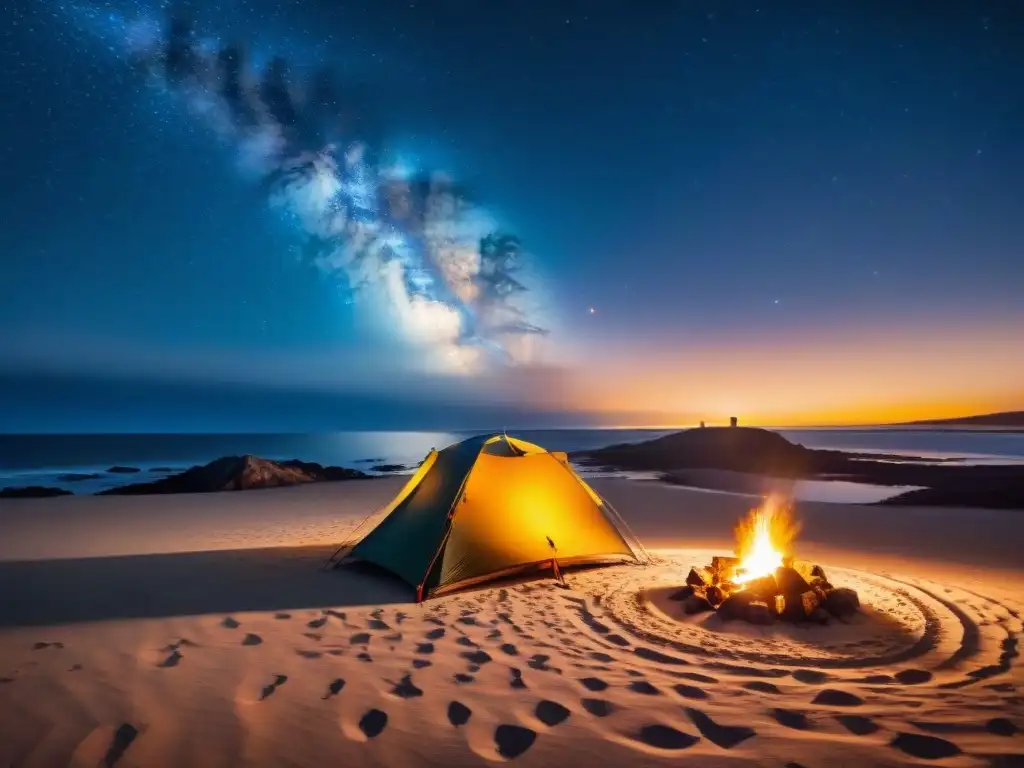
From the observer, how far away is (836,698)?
15.1 ft

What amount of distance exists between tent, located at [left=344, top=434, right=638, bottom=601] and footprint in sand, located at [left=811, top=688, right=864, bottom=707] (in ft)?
Result: 14.8

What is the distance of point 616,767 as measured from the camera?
12.1 ft

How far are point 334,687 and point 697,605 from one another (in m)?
4.46

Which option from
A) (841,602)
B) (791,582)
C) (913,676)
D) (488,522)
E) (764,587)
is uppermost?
(488,522)

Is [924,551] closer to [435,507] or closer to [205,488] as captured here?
[435,507]

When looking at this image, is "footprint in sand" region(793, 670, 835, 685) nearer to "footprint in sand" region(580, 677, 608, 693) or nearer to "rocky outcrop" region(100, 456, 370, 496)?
Result: "footprint in sand" region(580, 677, 608, 693)

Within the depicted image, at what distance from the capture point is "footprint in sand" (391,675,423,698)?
15.7ft

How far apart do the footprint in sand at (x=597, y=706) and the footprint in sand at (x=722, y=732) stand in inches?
25.2

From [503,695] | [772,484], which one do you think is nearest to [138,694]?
[503,695]

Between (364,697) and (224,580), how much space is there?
5.42m

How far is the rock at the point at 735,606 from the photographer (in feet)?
22.0

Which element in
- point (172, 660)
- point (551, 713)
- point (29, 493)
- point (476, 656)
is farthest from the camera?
point (29, 493)

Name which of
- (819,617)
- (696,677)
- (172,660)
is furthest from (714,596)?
(172,660)

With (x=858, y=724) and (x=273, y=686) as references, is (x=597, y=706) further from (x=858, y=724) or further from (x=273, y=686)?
(x=273, y=686)
